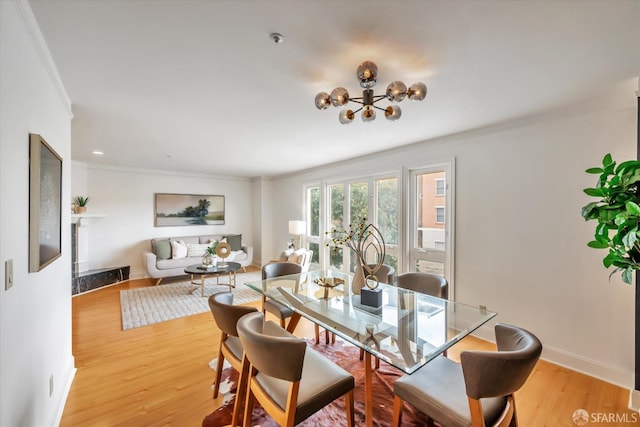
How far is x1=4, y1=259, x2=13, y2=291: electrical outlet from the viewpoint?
3.42 feet

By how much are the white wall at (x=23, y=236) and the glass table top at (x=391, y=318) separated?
1402mm

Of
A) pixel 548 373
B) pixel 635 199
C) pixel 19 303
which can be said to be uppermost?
pixel 635 199

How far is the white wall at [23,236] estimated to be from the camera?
41.4 inches

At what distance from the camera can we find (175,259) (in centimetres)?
530

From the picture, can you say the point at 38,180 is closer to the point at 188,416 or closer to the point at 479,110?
the point at 188,416

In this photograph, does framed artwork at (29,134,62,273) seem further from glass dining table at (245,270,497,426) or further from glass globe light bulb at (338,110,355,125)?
glass globe light bulb at (338,110,355,125)

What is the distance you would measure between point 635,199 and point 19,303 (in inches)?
126

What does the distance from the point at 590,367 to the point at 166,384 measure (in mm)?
3647

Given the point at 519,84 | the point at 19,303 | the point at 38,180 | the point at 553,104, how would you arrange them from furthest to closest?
the point at 553,104 < the point at 519,84 < the point at 38,180 < the point at 19,303

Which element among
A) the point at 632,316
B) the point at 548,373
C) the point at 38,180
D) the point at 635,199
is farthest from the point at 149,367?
the point at 632,316

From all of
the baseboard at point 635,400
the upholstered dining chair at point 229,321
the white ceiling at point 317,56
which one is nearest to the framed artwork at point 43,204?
the white ceiling at point 317,56

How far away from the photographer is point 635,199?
1.47 metres

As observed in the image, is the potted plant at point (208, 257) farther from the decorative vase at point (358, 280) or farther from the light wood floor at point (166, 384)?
the decorative vase at point (358, 280)

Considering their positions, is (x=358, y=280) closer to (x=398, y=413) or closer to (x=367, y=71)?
(x=398, y=413)
